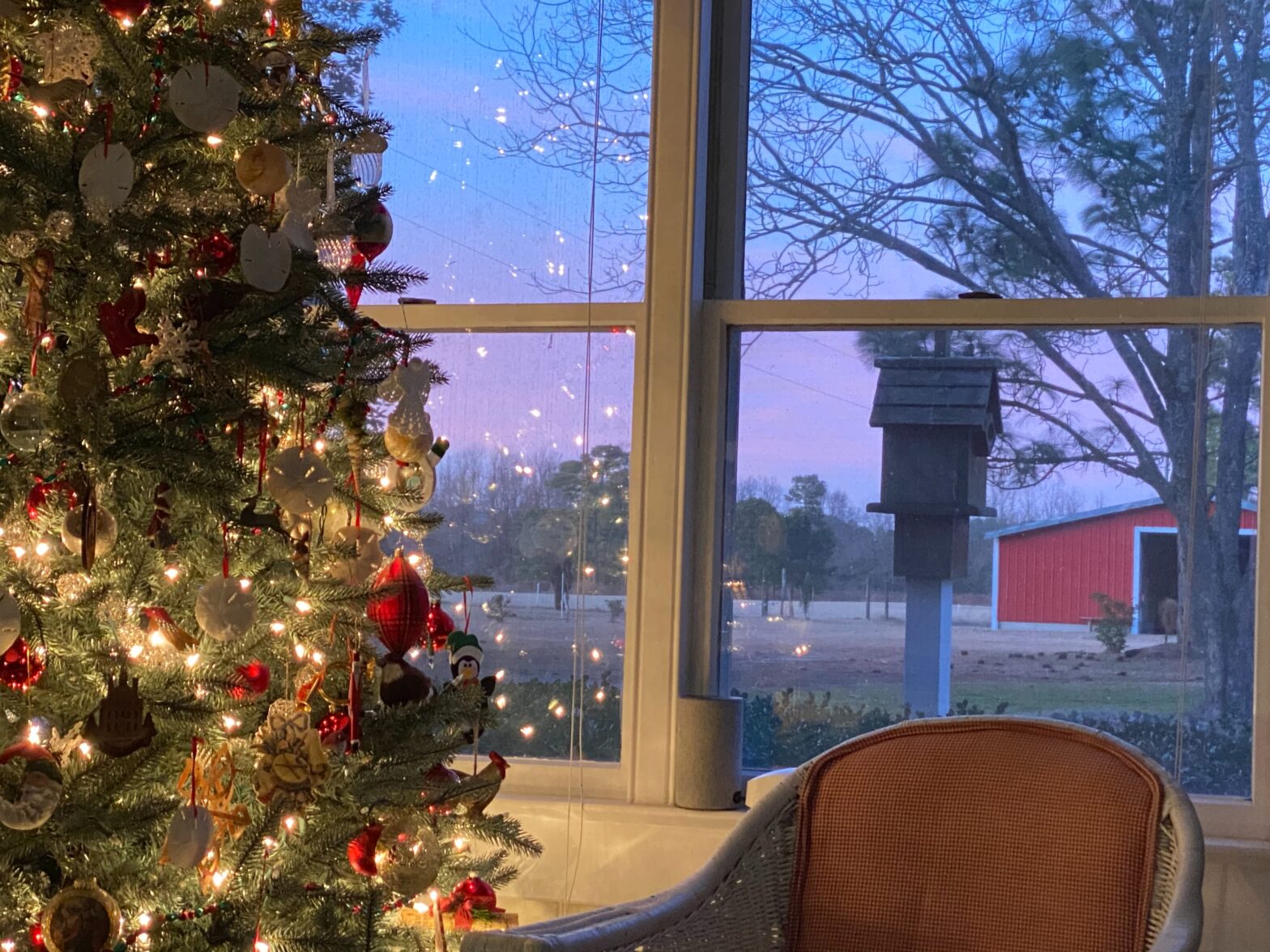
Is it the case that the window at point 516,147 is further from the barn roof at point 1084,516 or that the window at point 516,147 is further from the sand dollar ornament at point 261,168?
the sand dollar ornament at point 261,168

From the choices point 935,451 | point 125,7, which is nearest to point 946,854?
point 935,451

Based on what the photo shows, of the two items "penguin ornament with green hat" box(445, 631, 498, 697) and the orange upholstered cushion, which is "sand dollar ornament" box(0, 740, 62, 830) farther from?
the orange upholstered cushion

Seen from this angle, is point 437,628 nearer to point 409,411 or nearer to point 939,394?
point 409,411

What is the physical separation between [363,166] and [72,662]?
938 mm

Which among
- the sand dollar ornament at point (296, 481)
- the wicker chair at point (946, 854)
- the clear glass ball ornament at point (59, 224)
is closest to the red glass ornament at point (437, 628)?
the sand dollar ornament at point (296, 481)

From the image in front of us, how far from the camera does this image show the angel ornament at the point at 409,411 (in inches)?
74.5

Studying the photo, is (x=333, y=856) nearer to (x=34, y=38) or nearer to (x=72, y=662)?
(x=72, y=662)

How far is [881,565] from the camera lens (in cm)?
260

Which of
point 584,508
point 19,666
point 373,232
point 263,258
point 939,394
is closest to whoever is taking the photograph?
point 19,666

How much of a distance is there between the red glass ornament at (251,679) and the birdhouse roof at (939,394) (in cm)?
132

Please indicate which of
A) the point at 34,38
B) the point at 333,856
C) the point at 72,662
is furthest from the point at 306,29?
the point at 333,856

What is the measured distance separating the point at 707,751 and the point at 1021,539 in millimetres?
714

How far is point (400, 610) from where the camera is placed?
1903 millimetres

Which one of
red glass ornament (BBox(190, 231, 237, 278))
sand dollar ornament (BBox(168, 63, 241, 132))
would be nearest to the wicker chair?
red glass ornament (BBox(190, 231, 237, 278))
